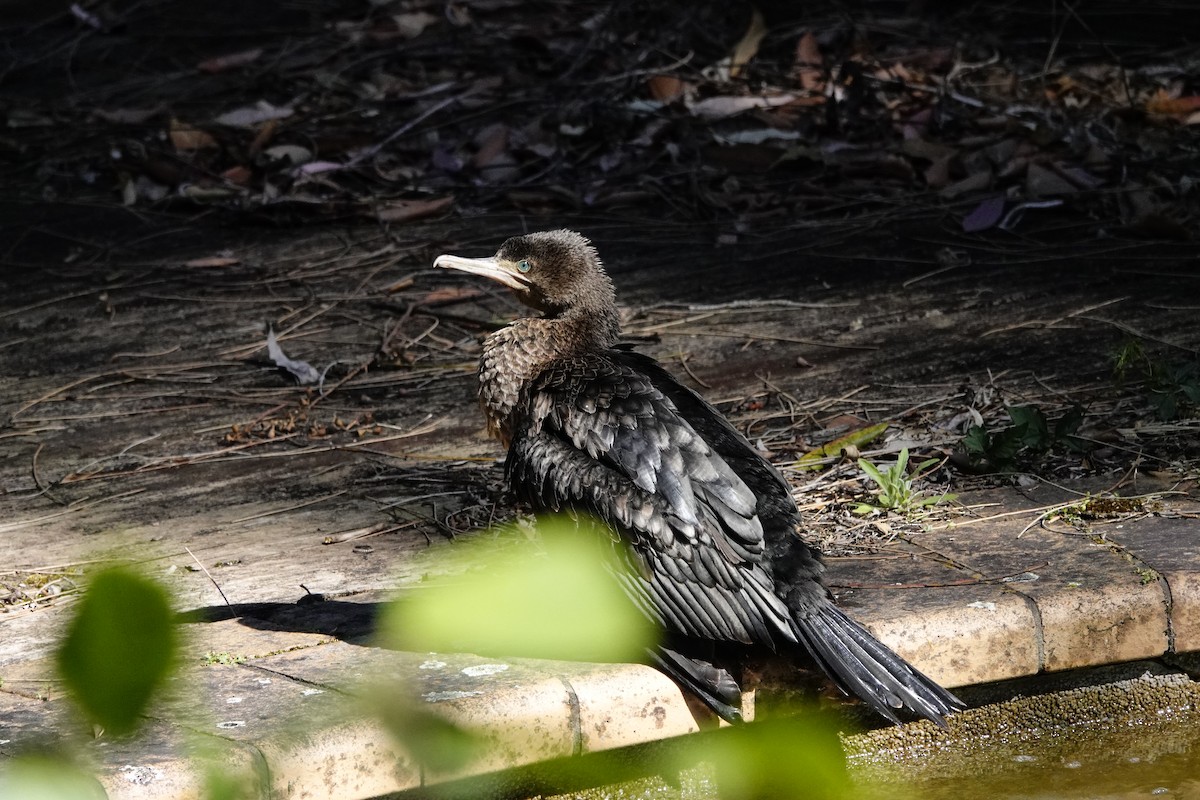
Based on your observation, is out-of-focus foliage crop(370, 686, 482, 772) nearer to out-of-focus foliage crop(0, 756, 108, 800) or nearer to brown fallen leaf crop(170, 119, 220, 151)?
out-of-focus foliage crop(0, 756, 108, 800)

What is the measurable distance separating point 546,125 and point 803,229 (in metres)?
1.92

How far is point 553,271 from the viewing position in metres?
3.99

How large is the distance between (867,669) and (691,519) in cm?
50

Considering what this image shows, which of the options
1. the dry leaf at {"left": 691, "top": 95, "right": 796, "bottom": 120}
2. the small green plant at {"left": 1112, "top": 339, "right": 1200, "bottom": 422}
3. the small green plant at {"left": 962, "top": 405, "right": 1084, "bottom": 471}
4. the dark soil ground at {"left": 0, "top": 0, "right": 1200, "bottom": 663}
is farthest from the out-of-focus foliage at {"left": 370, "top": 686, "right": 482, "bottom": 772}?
the dry leaf at {"left": 691, "top": 95, "right": 796, "bottom": 120}

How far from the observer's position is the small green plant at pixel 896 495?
3873 mm

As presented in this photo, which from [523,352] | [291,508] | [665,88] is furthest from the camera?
[665,88]

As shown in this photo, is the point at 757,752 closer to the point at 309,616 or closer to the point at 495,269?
the point at 309,616

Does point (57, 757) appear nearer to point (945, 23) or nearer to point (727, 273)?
point (727, 273)

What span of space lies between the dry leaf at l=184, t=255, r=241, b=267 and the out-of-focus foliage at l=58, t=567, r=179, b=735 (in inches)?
250

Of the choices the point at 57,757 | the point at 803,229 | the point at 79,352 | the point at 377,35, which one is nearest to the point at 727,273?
the point at 803,229

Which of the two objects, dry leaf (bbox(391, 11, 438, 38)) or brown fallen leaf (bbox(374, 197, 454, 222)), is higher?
dry leaf (bbox(391, 11, 438, 38))

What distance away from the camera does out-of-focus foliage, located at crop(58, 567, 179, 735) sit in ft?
2.59

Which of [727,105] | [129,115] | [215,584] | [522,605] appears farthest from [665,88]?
[522,605]

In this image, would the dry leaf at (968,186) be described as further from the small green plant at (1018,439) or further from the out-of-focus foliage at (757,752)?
the out-of-focus foliage at (757,752)
